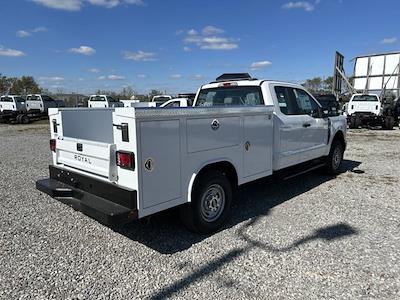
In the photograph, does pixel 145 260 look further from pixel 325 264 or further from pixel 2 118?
pixel 2 118

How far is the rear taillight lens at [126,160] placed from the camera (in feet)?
11.8

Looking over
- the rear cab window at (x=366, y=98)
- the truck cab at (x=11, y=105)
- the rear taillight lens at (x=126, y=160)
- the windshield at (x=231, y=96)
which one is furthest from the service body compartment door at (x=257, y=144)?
the truck cab at (x=11, y=105)

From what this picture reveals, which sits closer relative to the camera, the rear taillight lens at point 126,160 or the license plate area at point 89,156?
the rear taillight lens at point 126,160

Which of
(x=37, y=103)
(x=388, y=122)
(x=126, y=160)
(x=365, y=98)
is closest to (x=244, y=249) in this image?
(x=126, y=160)

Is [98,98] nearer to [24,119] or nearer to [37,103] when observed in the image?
[37,103]

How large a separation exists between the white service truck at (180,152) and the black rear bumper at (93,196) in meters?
0.01

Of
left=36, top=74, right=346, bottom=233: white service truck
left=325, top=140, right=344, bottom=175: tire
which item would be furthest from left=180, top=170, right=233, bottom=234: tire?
left=325, top=140, right=344, bottom=175: tire

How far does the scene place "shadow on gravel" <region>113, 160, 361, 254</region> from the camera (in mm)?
4387

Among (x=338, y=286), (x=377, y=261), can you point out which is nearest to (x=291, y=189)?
(x=377, y=261)

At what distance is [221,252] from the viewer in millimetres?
4070

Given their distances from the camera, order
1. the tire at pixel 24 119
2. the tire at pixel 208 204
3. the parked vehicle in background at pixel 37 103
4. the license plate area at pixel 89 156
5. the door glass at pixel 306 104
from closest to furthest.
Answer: the license plate area at pixel 89 156 → the tire at pixel 208 204 → the door glass at pixel 306 104 → the tire at pixel 24 119 → the parked vehicle in background at pixel 37 103

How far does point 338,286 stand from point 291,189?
3487 millimetres

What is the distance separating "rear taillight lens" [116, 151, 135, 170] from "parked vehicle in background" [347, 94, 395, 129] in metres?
19.3

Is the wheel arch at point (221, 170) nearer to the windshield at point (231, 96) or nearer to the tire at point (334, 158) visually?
the windshield at point (231, 96)
